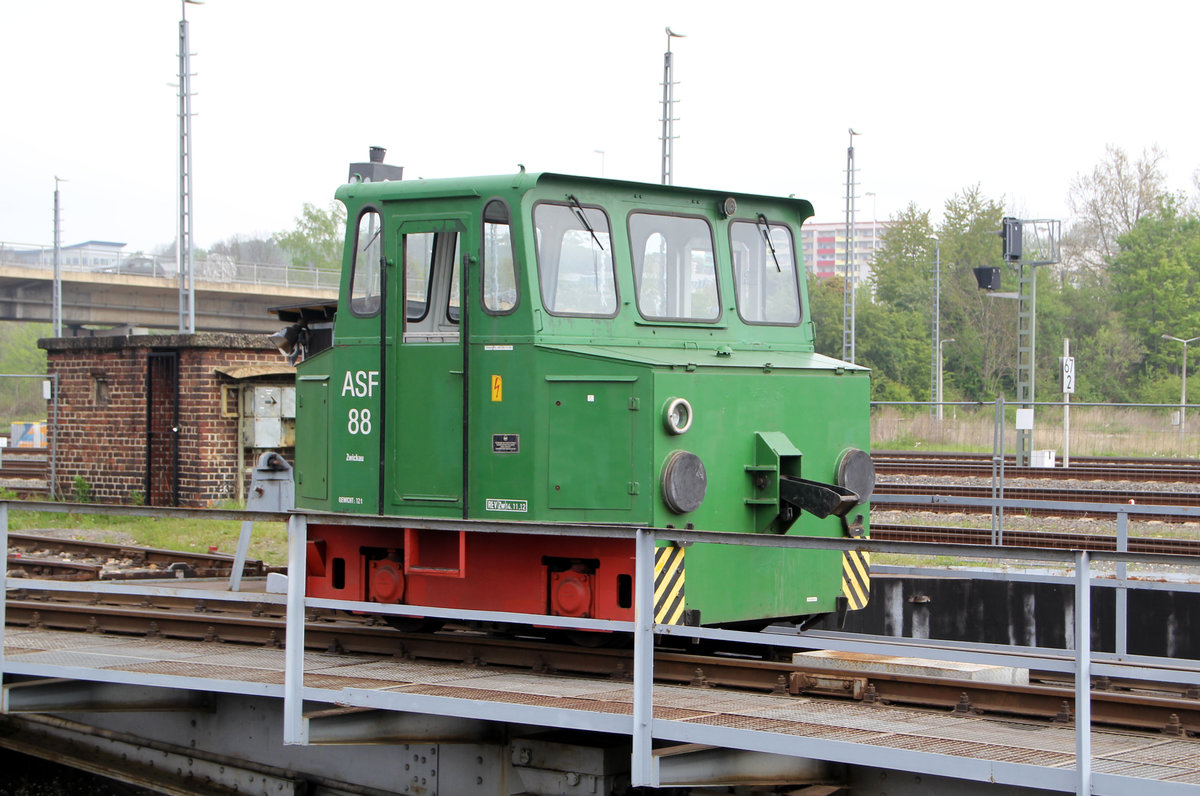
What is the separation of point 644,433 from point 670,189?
5.96ft

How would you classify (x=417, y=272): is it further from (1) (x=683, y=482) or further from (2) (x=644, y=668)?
(2) (x=644, y=668)

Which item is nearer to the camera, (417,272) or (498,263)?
(498,263)

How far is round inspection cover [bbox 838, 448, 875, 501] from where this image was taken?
27.8 ft

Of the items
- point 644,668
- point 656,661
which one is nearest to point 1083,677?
point 644,668

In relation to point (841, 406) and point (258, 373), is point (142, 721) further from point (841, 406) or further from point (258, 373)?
point (258, 373)

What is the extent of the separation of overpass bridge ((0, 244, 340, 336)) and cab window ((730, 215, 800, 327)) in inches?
Result: 1720

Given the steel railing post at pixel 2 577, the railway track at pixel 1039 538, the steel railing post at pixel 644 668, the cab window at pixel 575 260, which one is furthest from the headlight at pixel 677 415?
the railway track at pixel 1039 538

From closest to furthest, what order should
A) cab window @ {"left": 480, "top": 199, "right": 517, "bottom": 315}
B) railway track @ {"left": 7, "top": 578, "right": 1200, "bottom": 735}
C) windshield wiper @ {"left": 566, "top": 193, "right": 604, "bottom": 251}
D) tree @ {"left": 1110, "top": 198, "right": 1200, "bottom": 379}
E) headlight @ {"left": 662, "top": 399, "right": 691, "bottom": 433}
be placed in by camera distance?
railway track @ {"left": 7, "top": 578, "right": 1200, "bottom": 735}
headlight @ {"left": 662, "top": 399, "right": 691, "bottom": 433}
cab window @ {"left": 480, "top": 199, "right": 517, "bottom": 315}
windshield wiper @ {"left": 566, "top": 193, "right": 604, "bottom": 251}
tree @ {"left": 1110, "top": 198, "right": 1200, "bottom": 379}

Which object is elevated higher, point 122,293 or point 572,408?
point 122,293

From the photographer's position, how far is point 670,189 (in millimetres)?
8367

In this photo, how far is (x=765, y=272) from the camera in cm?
899

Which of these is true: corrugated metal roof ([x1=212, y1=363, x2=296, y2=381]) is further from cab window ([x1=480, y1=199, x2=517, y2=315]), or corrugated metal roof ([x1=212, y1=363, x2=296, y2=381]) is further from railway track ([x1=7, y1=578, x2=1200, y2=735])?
cab window ([x1=480, y1=199, x2=517, y2=315])

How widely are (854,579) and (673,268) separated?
7.93 feet

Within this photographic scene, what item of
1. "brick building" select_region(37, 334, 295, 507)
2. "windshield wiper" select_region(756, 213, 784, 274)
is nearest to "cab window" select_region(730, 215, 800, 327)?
"windshield wiper" select_region(756, 213, 784, 274)
